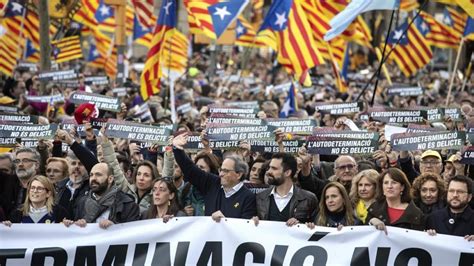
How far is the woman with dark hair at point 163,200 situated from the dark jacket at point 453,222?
7.12ft

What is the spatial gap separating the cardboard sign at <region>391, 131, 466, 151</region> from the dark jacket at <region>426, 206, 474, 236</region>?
1082mm

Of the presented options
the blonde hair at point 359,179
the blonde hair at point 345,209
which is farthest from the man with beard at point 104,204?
the blonde hair at point 359,179

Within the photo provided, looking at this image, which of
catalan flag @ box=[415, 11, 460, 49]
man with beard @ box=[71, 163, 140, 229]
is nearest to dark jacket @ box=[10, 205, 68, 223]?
man with beard @ box=[71, 163, 140, 229]

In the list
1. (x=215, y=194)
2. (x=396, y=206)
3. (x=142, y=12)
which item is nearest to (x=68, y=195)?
(x=215, y=194)

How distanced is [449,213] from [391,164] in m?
2.24

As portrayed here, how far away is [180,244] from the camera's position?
10438mm

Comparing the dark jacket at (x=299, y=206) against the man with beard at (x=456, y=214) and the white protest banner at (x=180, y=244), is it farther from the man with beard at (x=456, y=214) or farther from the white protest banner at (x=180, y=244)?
the man with beard at (x=456, y=214)

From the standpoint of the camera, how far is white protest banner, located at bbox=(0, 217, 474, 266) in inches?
401

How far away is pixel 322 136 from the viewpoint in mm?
11992

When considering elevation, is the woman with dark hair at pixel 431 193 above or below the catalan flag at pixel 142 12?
below

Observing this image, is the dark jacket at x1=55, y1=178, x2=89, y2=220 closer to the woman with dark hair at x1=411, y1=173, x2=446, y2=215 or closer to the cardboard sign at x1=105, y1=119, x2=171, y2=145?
the cardboard sign at x1=105, y1=119, x2=171, y2=145

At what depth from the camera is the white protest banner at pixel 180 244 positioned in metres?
10.2

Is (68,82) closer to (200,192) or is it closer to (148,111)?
(148,111)

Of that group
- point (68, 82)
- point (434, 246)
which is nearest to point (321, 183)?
point (434, 246)
